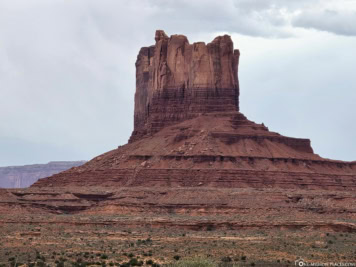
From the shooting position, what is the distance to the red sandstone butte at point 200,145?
12412 centimetres

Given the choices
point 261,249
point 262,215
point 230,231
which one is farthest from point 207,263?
point 262,215

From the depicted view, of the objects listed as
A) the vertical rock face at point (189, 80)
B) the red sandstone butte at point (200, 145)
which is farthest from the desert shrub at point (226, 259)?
the vertical rock face at point (189, 80)

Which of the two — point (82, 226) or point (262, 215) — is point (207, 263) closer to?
point (82, 226)

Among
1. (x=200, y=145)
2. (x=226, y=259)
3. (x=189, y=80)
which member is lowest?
(x=226, y=259)

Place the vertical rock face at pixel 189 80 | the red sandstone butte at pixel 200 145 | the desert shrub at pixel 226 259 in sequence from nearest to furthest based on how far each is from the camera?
the desert shrub at pixel 226 259 → the red sandstone butte at pixel 200 145 → the vertical rock face at pixel 189 80

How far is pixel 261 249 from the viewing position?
80438 mm

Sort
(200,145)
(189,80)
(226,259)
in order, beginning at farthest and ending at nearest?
(189,80) → (200,145) → (226,259)

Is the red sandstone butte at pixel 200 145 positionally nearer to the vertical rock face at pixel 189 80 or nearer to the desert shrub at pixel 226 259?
the vertical rock face at pixel 189 80

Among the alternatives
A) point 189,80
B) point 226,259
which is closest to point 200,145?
point 189,80

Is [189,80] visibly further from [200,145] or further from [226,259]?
[226,259]

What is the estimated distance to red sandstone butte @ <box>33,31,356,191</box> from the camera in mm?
124125

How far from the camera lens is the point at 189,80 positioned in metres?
142

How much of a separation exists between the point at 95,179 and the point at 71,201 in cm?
1022

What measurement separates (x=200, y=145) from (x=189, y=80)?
14514mm
